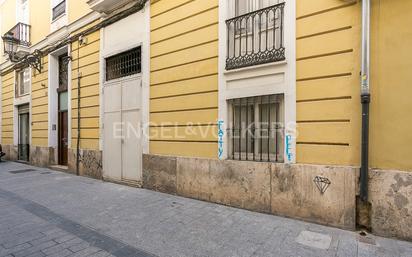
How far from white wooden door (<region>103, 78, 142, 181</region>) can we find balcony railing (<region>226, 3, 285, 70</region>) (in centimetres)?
292

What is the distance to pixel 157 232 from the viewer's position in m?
3.71

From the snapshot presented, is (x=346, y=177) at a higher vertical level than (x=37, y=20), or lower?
lower

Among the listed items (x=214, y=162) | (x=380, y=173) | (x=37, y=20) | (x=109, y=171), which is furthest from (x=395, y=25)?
(x=37, y=20)

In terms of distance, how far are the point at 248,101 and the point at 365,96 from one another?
6.30ft

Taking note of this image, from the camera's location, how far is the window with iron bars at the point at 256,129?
177 inches

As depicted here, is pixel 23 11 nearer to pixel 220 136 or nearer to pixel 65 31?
pixel 65 31

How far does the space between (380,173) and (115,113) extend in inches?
249

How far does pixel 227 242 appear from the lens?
3.35 metres

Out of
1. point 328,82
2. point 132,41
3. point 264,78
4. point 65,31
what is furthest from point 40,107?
point 328,82

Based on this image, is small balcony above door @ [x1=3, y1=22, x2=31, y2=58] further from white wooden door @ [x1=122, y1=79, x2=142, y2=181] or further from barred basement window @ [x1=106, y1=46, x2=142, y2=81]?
white wooden door @ [x1=122, y1=79, x2=142, y2=181]

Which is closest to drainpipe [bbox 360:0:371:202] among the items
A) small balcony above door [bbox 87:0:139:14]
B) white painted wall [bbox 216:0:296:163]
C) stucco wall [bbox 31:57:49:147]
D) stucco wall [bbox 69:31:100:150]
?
white painted wall [bbox 216:0:296:163]

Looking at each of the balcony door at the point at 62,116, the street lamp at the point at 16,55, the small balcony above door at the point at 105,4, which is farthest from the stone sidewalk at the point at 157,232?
the street lamp at the point at 16,55

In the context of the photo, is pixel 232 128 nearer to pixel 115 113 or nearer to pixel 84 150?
pixel 115 113

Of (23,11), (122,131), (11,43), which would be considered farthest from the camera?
(23,11)
